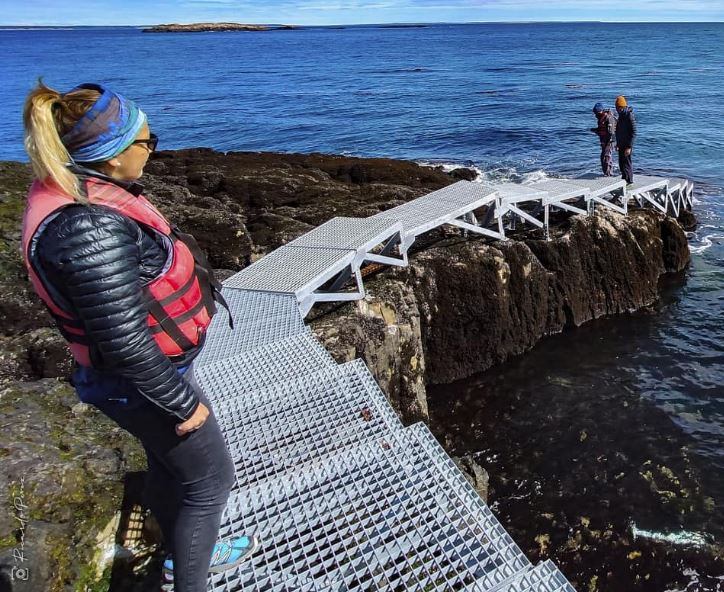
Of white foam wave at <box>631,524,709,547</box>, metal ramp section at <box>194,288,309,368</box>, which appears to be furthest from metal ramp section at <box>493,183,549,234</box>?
white foam wave at <box>631,524,709,547</box>

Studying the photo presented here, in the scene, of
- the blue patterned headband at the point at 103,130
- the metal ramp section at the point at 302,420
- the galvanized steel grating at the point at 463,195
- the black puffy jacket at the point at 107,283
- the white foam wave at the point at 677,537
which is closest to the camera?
the black puffy jacket at the point at 107,283

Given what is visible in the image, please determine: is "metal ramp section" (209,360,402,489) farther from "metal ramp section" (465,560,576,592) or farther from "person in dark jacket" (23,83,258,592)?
"metal ramp section" (465,560,576,592)

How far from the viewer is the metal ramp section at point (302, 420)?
3705 mm

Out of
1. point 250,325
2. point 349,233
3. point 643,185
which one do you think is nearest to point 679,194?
point 643,185

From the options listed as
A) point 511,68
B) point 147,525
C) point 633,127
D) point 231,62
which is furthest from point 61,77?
point 147,525

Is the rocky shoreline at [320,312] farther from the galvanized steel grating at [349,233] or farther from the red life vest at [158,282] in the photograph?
the red life vest at [158,282]

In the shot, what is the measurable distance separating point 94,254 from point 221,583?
1.84 meters

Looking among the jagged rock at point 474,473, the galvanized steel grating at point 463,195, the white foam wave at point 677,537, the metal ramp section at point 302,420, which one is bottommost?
the white foam wave at point 677,537

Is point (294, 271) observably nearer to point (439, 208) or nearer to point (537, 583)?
point (439, 208)

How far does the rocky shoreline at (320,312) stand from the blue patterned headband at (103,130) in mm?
2357

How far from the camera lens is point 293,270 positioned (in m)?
6.93

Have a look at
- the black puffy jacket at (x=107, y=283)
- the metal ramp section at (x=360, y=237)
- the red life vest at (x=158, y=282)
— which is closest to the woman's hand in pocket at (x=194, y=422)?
the black puffy jacket at (x=107, y=283)

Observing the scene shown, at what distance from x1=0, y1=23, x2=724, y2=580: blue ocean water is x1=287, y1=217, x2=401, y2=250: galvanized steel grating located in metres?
4.32

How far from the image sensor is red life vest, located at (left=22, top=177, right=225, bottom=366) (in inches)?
78.7
